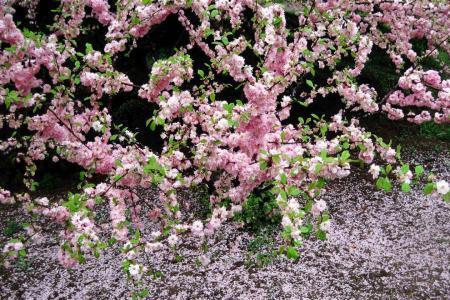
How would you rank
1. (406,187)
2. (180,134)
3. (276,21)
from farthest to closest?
(180,134), (276,21), (406,187)

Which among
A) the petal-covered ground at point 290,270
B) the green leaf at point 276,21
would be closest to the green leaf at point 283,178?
the green leaf at point 276,21

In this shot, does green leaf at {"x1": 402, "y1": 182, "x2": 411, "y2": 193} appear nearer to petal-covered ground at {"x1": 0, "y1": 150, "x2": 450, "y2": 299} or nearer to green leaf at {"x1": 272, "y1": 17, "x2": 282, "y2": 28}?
green leaf at {"x1": 272, "y1": 17, "x2": 282, "y2": 28}

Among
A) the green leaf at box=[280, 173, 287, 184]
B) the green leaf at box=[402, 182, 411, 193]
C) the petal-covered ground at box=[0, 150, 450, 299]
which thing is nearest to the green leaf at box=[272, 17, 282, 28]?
the green leaf at box=[280, 173, 287, 184]

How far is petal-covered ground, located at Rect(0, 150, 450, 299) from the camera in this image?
416 centimetres

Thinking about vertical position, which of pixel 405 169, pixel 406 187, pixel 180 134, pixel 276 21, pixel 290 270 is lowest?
pixel 406 187

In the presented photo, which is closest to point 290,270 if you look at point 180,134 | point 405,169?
point 180,134

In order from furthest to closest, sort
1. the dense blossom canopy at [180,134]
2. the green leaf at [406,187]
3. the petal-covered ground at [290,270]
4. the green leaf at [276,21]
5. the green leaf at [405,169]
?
the petal-covered ground at [290,270] → the green leaf at [276,21] → the dense blossom canopy at [180,134] → the green leaf at [405,169] → the green leaf at [406,187]

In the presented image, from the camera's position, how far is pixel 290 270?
4.41m

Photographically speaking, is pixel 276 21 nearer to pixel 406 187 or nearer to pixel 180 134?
pixel 180 134

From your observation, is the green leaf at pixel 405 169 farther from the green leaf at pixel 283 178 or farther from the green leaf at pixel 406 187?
the green leaf at pixel 283 178

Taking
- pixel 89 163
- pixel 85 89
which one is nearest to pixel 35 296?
pixel 89 163

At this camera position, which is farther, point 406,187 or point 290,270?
point 290,270

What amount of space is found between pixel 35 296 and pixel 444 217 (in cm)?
466

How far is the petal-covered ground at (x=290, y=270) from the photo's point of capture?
4.16m
